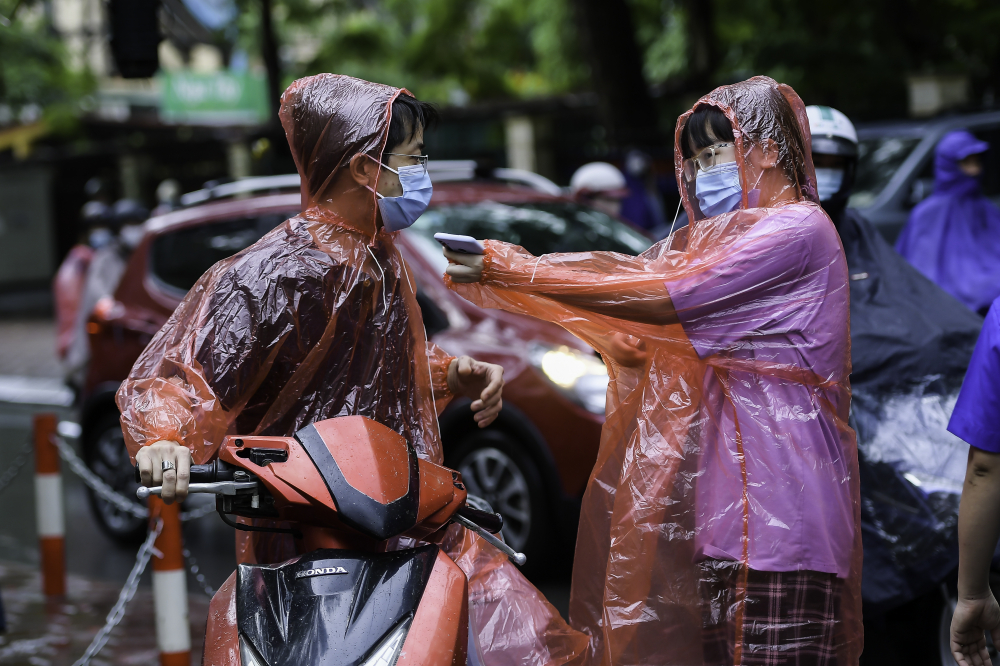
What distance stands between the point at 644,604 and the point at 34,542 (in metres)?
5.14

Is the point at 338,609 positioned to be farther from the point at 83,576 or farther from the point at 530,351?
the point at 83,576

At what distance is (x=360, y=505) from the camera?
2066 millimetres

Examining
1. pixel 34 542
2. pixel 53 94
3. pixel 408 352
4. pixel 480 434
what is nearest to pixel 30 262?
pixel 53 94

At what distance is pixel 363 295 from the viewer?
264cm

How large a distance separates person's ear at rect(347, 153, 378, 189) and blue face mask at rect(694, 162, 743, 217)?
0.78 meters

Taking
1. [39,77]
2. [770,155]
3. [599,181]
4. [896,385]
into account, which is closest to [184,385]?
[770,155]

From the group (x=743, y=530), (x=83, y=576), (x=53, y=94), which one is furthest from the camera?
(x=53, y=94)

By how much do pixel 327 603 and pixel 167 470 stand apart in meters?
0.41

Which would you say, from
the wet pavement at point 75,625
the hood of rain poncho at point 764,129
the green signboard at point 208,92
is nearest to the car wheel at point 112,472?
the wet pavement at point 75,625

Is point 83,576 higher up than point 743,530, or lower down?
lower down

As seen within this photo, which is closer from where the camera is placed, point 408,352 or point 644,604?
point 644,604

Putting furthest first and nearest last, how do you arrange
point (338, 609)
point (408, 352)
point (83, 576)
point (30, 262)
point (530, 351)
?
point (30, 262) → point (83, 576) → point (530, 351) → point (408, 352) → point (338, 609)

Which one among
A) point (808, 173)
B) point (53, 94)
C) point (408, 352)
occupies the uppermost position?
point (53, 94)

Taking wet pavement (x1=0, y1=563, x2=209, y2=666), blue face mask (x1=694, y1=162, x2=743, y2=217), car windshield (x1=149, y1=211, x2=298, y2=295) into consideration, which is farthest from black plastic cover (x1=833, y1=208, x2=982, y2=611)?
car windshield (x1=149, y1=211, x2=298, y2=295)
